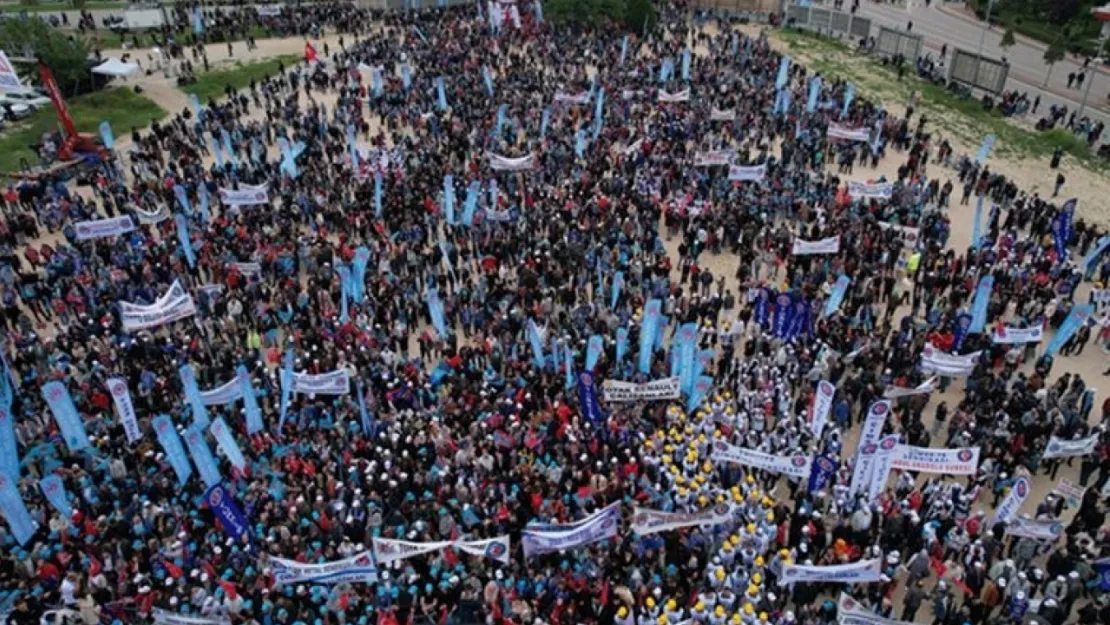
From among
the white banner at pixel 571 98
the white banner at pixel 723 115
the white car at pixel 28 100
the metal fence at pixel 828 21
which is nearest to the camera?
the white banner at pixel 723 115

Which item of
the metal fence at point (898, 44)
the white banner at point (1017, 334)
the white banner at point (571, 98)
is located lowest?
the white banner at point (1017, 334)

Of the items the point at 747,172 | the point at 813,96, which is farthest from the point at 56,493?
the point at 813,96

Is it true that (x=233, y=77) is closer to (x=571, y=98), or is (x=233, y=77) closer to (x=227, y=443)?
(x=571, y=98)

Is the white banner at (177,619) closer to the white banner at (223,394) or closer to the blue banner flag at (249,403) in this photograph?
the blue banner flag at (249,403)

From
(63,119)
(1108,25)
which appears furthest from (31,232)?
(1108,25)

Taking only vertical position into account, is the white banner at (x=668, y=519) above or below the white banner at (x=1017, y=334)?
below

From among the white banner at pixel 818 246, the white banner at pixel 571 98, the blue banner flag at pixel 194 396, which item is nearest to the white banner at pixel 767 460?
the white banner at pixel 818 246

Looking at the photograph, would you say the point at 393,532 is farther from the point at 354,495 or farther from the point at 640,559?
the point at 640,559
